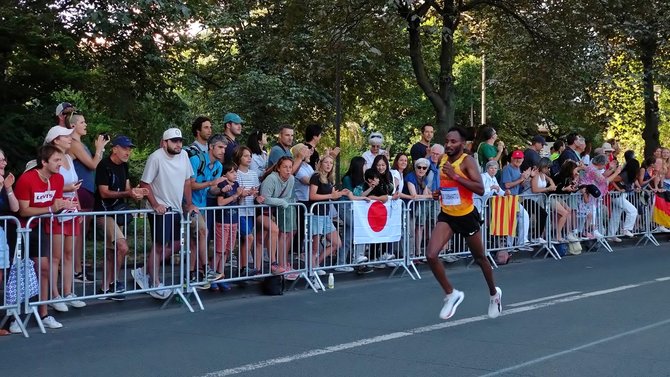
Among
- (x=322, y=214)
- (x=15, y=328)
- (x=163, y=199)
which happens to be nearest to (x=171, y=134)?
(x=163, y=199)

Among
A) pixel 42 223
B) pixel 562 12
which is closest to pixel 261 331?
pixel 42 223

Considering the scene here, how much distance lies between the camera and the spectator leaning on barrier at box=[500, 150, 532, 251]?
1435cm

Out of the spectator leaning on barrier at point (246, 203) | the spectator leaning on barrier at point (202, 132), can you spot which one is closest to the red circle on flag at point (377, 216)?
the spectator leaning on barrier at point (246, 203)

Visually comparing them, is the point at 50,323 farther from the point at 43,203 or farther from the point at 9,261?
the point at 43,203

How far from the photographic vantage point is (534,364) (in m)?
6.55

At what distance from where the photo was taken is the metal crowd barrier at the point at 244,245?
9906mm

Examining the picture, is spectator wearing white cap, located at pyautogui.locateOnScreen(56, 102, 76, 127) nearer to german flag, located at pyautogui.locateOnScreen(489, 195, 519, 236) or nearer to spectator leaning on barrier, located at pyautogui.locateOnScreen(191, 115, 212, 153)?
spectator leaning on barrier, located at pyautogui.locateOnScreen(191, 115, 212, 153)

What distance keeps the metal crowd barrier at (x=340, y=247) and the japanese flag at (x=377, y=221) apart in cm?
8

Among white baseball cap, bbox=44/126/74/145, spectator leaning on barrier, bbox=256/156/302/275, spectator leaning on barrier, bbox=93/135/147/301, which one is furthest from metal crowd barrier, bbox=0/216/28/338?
spectator leaning on barrier, bbox=256/156/302/275

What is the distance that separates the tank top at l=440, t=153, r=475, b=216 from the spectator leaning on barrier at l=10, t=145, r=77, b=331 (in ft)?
12.7

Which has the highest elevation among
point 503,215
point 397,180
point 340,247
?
point 397,180

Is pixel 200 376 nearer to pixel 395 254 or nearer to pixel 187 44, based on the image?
pixel 395 254

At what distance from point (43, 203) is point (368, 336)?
3.44 meters

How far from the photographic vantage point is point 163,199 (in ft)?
31.6
